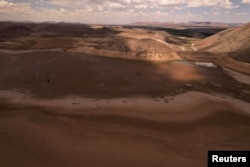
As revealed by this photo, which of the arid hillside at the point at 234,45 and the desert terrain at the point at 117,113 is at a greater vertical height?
the arid hillside at the point at 234,45

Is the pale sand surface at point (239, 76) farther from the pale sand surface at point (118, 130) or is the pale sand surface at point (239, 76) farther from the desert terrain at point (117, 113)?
the pale sand surface at point (118, 130)

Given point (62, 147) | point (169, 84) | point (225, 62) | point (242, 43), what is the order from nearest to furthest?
1. point (62, 147)
2. point (169, 84)
3. point (225, 62)
4. point (242, 43)

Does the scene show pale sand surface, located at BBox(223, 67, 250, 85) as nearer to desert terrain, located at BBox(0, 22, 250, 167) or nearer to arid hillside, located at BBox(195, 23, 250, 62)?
desert terrain, located at BBox(0, 22, 250, 167)

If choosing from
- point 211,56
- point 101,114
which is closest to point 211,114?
point 101,114

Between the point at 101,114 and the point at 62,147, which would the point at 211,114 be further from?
the point at 62,147

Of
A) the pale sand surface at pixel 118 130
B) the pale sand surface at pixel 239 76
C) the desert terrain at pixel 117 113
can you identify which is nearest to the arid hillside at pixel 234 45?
the pale sand surface at pixel 239 76
